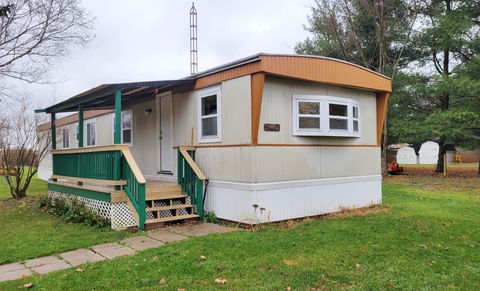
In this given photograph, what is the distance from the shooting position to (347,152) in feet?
26.8

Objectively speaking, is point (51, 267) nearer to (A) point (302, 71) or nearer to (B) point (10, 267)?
(B) point (10, 267)

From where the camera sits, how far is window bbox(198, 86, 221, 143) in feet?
23.8

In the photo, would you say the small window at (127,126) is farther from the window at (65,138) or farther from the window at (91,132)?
the window at (65,138)

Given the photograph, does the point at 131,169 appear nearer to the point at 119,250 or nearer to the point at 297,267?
the point at 119,250

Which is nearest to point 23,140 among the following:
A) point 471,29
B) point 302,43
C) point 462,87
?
point 302,43

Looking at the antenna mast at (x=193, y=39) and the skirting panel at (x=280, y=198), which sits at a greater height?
the antenna mast at (x=193, y=39)

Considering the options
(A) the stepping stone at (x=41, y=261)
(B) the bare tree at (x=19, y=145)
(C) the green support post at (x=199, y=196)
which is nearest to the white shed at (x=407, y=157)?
(B) the bare tree at (x=19, y=145)

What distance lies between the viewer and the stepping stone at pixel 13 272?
13.4 feet

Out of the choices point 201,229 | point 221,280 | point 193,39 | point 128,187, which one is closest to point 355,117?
point 201,229

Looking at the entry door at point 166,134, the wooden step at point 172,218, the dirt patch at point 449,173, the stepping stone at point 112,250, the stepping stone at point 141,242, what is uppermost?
the entry door at point 166,134

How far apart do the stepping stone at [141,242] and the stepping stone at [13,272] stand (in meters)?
1.37

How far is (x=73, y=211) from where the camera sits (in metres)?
7.48

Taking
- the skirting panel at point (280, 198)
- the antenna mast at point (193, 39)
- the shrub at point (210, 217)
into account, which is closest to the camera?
the skirting panel at point (280, 198)

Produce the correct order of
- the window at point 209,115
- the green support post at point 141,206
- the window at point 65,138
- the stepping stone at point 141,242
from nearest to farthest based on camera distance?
the stepping stone at point 141,242 → the green support post at point 141,206 → the window at point 209,115 → the window at point 65,138
